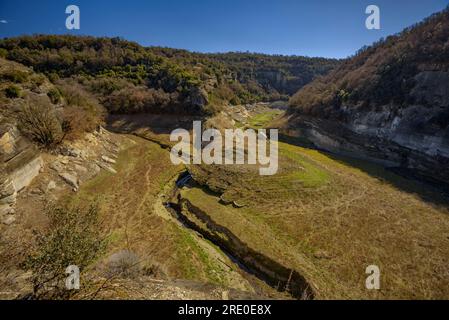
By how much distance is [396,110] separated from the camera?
43156 millimetres

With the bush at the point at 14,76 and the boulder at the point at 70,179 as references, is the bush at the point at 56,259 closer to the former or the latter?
the boulder at the point at 70,179

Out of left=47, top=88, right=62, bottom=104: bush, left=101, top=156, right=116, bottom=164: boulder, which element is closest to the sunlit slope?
left=101, top=156, right=116, bottom=164: boulder

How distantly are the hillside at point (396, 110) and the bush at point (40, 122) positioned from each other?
40464 millimetres

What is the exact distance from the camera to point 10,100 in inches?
952

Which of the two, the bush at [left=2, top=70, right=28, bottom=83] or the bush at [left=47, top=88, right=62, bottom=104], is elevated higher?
the bush at [left=2, top=70, right=28, bottom=83]

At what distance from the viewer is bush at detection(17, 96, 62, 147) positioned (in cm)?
2348

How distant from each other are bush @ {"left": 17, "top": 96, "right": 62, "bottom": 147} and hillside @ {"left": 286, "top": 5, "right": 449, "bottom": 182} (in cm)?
4046

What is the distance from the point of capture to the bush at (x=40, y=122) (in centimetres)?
2348

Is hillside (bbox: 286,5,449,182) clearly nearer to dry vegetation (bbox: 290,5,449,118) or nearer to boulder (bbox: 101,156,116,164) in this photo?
dry vegetation (bbox: 290,5,449,118)

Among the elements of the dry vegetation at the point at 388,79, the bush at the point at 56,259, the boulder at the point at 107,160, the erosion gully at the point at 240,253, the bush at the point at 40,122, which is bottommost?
the erosion gully at the point at 240,253

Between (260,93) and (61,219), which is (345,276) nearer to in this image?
(61,219)

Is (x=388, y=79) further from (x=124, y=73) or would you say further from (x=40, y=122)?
(x=40, y=122)

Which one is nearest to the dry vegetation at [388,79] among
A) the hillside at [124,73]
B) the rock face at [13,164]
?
the hillside at [124,73]

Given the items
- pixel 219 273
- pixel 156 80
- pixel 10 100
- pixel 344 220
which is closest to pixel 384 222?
pixel 344 220
